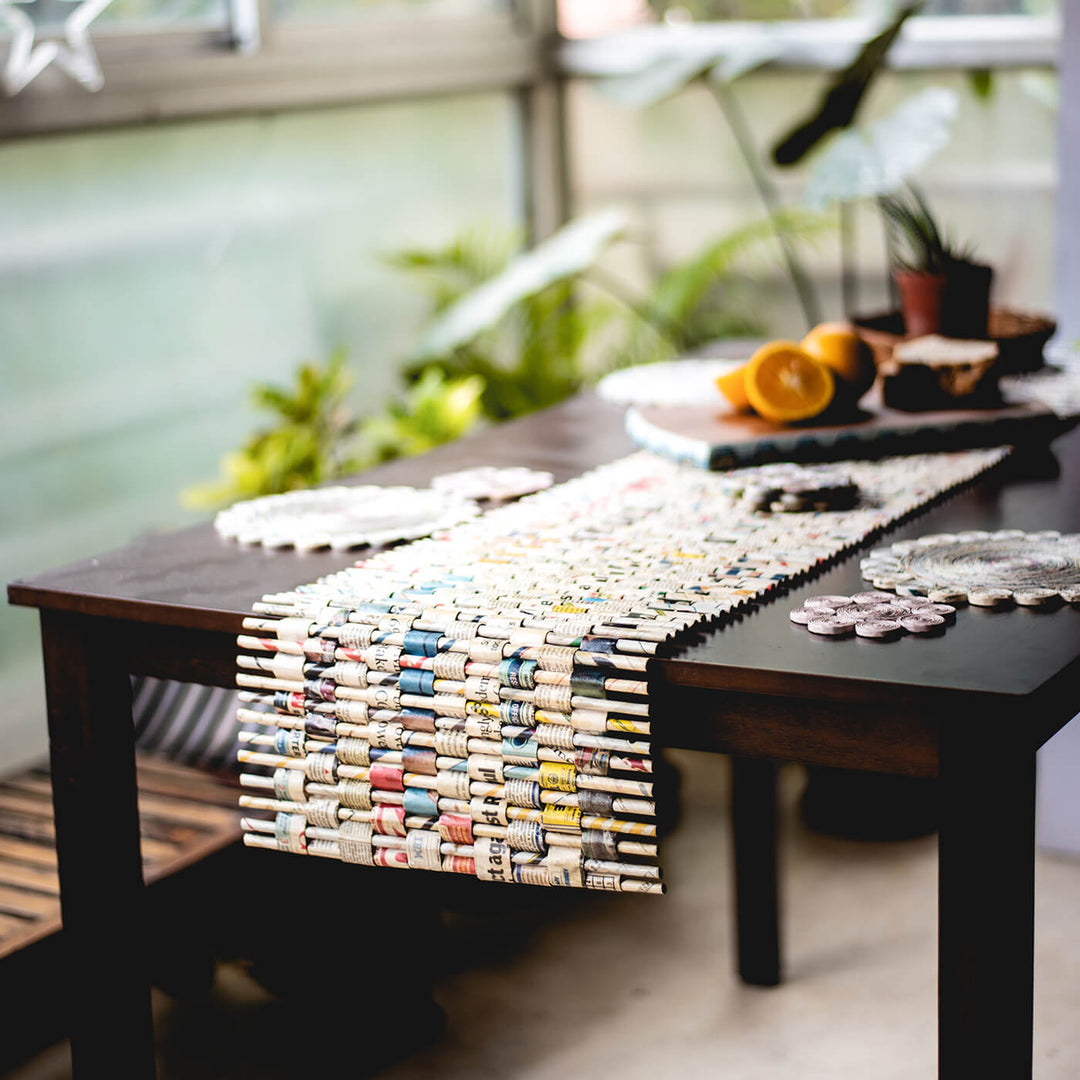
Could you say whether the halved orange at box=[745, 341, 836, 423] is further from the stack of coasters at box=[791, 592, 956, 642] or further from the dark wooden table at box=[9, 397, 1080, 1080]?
the stack of coasters at box=[791, 592, 956, 642]

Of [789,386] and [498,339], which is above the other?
[789,386]

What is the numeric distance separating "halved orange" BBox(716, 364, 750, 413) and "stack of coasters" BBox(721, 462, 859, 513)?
0.25 meters

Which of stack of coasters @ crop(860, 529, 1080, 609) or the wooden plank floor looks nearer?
stack of coasters @ crop(860, 529, 1080, 609)

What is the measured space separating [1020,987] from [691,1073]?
40.5 inches

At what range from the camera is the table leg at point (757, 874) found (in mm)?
2463

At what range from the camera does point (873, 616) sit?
56.8 inches

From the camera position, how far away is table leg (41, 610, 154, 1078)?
67.2 inches

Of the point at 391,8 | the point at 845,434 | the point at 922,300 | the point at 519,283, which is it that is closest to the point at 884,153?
the point at 922,300

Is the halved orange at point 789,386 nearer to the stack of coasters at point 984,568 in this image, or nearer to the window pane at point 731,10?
the stack of coasters at point 984,568

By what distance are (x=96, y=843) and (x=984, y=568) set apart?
3.15 ft

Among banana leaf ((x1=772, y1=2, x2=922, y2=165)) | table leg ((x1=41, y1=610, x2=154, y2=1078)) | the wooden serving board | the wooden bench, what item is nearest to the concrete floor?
the wooden bench

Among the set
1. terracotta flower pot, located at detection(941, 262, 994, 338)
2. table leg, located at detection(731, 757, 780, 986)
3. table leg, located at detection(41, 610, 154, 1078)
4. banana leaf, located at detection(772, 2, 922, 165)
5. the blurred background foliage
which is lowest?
table leg, located at detection(731, 757, 780, 986)

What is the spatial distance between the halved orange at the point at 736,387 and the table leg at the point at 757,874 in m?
0.58

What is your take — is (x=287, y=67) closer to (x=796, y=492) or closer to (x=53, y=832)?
(x=53, y=832)
